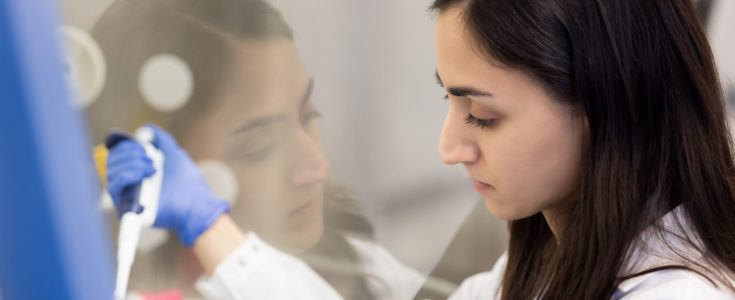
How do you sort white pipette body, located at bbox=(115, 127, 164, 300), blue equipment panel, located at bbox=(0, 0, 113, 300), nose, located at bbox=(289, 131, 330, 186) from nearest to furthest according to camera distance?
blue equipment panel, located at bbox=(0, 0, 113, 300) → white pipette body, located at bbox=(115, 127, 164, 300) → nose, located at bbox=(289, 131, 330, 186)

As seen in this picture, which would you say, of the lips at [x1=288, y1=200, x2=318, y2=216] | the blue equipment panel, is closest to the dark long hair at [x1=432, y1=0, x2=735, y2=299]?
the lips at [x1=288, y1=200, x2=318, y2=216]

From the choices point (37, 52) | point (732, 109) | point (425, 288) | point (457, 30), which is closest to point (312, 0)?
point (457, 30)

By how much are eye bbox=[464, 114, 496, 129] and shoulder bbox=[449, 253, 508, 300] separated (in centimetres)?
37

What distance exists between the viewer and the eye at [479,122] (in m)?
0.79

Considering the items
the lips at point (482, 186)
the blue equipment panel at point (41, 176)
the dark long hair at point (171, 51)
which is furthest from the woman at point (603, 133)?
the blue equipment panel at point (41, 176)

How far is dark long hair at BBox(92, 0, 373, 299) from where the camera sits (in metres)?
0.84

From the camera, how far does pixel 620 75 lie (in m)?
0.74

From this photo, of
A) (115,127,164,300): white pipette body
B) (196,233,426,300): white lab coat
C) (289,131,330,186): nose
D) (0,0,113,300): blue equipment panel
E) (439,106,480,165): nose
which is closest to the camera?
(0,0,113,300): blue equipment panel

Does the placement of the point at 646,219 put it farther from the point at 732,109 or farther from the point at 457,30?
the point at 732,109

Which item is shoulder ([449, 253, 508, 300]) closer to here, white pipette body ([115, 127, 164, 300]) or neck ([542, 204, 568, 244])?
neck ([542, 204, 568, 244])

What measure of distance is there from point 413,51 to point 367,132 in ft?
0.45

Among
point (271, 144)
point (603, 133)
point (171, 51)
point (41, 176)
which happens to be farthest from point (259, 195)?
point (41, 176)

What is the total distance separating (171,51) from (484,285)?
1.87 feet

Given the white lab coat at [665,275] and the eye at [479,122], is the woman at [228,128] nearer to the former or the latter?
the eye at [479,122]
